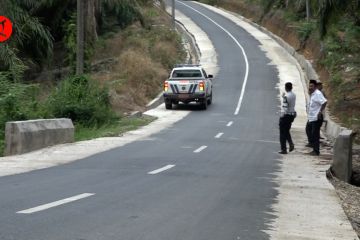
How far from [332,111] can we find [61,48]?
23.4 m

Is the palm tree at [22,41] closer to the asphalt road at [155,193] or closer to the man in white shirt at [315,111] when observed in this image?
the asphalt road at [155,193]

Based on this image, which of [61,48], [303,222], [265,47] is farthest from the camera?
[265,47]

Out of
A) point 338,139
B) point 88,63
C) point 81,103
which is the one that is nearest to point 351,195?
point 338,139

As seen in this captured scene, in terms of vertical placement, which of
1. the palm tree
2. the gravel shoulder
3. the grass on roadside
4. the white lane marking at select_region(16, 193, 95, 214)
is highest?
the palm tree

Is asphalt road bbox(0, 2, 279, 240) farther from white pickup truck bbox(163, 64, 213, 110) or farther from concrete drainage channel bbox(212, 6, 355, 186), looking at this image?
white pickup truck bbox(163, 64, 213, 110)

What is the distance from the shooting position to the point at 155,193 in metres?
9.82

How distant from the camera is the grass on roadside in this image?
68.6 feet

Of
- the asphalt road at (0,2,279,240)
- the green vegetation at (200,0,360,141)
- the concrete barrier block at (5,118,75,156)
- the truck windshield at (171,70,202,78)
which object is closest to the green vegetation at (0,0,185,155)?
the concrete barrier block at (5,118,75,156)

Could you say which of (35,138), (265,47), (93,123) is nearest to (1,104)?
(35,138)

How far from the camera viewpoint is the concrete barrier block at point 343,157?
13312 mm

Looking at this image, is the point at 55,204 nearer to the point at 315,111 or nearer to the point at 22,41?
the point at 315,111

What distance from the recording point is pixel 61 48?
4559 cm

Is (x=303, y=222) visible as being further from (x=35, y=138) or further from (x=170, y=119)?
(x=170, y=119)

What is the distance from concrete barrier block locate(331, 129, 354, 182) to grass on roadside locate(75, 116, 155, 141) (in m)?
9.04
